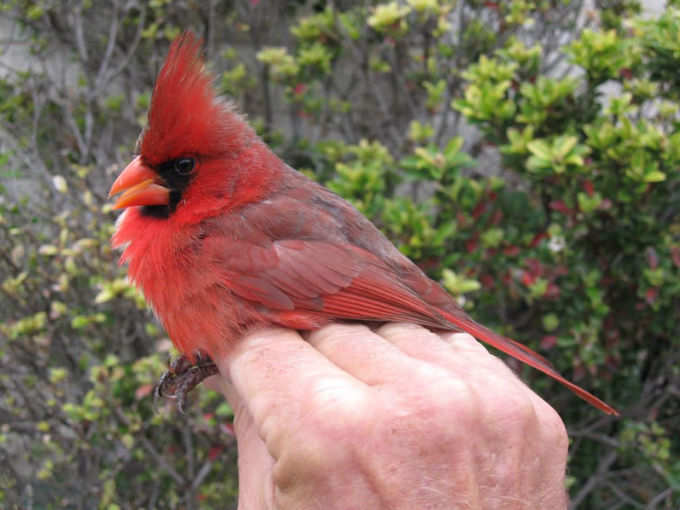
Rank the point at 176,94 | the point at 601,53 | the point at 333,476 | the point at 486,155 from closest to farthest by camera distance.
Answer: the point at 333,476 → the point at 176,94 → the point at 601,53 → the point at 486,155

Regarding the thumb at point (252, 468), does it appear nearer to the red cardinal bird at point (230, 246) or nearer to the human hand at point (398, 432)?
the human hand at point (398, 432)

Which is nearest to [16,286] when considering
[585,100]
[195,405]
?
[195,405]

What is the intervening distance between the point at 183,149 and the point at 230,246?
360 millimetres

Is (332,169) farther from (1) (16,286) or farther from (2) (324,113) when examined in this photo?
(1) (16,286)

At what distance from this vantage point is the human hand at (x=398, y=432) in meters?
1.07

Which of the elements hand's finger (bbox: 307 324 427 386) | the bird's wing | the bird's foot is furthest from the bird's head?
hand's finger (bbox: 307 324 427 386)

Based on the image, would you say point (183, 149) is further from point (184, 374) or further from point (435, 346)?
point (435, 346)

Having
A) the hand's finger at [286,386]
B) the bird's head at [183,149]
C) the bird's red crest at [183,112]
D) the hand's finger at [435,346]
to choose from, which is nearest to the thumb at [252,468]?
the hand's finger at [286,386]

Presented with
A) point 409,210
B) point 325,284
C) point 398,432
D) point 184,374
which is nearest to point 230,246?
point 325,284

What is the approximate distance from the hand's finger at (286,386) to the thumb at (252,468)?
0.47 feet

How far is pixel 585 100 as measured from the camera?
106 inches

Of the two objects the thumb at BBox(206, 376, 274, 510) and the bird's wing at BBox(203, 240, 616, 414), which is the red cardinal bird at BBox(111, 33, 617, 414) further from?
the thumb at BBox(206, 376, 274, 510)

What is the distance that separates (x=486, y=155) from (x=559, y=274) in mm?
1545

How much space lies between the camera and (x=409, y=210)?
8.55ft
